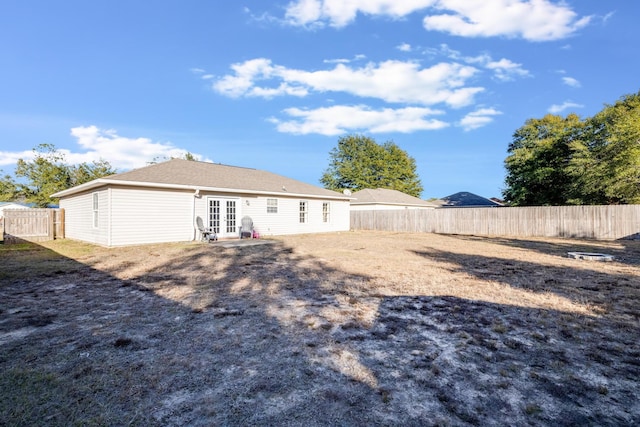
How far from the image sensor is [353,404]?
2252mm

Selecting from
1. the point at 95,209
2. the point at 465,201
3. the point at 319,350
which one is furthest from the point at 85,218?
the point at 465,201

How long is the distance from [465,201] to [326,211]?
23.6m

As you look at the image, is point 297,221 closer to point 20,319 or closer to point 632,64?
point 20,319

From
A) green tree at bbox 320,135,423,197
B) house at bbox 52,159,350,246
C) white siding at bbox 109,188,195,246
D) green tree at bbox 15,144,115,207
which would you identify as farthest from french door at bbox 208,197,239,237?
green tree at bbox 320,135,423,197

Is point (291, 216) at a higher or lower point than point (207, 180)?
lower

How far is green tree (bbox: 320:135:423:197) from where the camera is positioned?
44.4 metres

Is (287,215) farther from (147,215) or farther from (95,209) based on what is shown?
(95,209)

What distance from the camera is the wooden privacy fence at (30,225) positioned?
536 inches

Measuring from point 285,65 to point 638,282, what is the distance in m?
19.5

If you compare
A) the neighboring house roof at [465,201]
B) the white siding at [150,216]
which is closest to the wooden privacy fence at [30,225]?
the white siding at [150,216]

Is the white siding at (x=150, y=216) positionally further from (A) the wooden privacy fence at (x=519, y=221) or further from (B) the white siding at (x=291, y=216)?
(A) the wooden privacy fence at (x=519, y=221)

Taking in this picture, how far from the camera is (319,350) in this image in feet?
10.5

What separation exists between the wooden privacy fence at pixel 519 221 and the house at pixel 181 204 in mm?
6350

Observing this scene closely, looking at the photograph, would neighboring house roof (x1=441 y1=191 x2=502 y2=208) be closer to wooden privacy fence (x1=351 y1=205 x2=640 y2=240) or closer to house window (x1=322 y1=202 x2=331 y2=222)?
wooden privacy fence (x1=351 y1=205 x2=640 y2=240)
